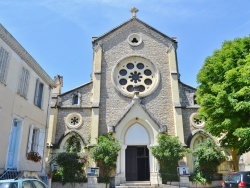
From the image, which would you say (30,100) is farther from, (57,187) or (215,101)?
(215,101)

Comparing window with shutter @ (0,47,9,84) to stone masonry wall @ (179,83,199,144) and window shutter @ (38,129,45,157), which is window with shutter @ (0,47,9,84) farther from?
stone masonry wall @ (179,83,199,144)

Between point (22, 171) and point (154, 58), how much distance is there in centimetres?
1622

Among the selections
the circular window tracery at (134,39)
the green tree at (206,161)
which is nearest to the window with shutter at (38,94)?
the circular window tracery at (134,39)

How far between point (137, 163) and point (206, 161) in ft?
18.9

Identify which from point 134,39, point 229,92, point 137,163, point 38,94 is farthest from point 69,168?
point 134,39

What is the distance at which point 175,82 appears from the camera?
2284 centimetres

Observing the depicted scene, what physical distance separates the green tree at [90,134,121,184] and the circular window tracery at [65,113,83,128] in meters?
2.99

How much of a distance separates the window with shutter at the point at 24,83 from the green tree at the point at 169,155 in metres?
11.1

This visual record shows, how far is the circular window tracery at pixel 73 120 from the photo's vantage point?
21.2m

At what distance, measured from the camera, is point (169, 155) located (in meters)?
18.9

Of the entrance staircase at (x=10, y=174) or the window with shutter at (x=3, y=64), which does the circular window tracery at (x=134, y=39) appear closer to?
the window with shutter at (x=3, y=64)

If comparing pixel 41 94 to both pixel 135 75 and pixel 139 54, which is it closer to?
pixel 135 75

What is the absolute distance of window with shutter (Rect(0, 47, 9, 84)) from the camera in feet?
36.2

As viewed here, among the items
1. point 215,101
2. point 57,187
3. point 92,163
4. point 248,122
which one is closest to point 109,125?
point 92,163
